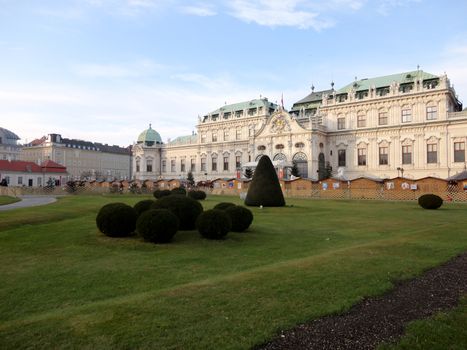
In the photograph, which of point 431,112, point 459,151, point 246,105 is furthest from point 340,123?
point 246,105

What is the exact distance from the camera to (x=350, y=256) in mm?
11125

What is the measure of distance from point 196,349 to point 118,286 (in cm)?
416

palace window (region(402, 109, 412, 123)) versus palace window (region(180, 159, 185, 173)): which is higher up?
palace window (region(402, 109, 412, 123))

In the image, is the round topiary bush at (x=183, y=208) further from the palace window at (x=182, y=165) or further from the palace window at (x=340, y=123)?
the palace window at (x=182, y=165)

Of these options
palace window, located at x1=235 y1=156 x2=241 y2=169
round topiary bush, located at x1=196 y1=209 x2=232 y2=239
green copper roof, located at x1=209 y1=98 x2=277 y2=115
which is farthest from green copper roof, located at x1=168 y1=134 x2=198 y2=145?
round topiary bush, located at x1=196 y1=209 x2=232 y2=239

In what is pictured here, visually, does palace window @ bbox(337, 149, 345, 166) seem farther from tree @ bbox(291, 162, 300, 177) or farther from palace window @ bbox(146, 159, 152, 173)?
palace window @ bbox(146, 159, 152, 173)

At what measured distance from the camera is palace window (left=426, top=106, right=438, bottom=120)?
58.1 metres

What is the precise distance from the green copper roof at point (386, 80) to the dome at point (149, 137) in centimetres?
4930

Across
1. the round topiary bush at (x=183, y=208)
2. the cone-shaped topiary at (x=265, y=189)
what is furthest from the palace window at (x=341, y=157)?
the round topiary bush at (x=183, y=208)

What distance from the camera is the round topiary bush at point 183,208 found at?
52.2 ft

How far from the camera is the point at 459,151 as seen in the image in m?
56.4

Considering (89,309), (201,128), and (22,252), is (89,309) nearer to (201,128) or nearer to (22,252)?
(22,252)

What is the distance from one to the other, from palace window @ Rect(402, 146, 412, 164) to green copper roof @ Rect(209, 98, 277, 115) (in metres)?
29.6

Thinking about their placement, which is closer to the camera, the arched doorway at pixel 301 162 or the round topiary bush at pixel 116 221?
the round topiary bush at pixel 116 221
